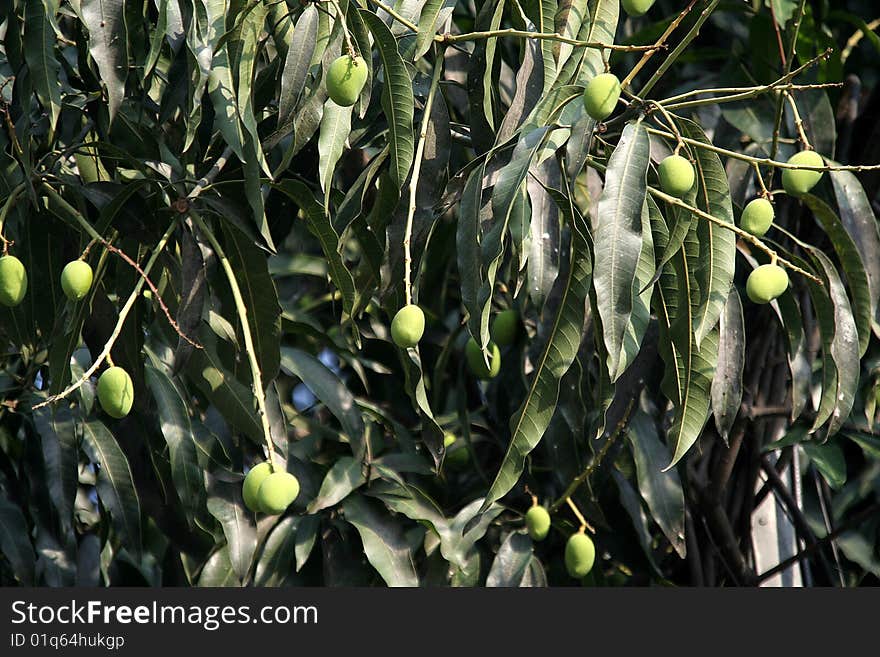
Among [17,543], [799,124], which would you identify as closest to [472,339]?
[799,124]

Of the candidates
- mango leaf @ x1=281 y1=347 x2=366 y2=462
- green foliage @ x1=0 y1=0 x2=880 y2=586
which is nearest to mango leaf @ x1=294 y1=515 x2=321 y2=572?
green foliage @ x1=0 y1=0 x2=880 y2=586

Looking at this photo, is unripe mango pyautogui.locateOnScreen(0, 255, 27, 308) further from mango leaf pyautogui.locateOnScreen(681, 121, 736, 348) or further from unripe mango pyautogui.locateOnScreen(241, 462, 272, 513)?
mango leaf pyautogui.locateOnScreen(681, 121, 736, 348)

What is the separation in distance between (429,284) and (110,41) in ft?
2.92

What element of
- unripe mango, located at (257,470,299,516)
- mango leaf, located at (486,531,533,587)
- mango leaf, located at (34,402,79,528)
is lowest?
mango leaf, located at (486,531,533,587)

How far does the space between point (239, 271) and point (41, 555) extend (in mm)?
548

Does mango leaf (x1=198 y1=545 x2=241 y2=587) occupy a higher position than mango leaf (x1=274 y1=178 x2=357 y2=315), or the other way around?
mango leaf (x1=274 y1=178 x2=357 y2=315)

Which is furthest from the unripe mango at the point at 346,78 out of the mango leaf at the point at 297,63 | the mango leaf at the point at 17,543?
the mango leaf at the point at 17,543

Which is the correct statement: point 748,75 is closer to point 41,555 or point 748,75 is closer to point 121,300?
point 121,300

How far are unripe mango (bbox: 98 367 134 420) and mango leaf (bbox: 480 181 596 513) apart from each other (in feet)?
1.03

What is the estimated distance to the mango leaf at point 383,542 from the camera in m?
1.34

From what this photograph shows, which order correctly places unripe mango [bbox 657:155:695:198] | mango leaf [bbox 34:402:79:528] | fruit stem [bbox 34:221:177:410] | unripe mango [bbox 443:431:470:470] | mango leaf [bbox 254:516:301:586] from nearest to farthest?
fruit stem [bbox 34:221:177:410]
unripe mango [bbox 657:155:695:198]
mango leaf [bbox 34:402:79:528]
mango leaf [bbox 254:516:301:586]
unripe mango [bbox 443:431:470:470]

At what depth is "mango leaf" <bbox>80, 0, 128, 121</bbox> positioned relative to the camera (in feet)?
3.34

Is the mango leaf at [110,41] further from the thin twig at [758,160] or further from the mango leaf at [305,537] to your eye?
the mango leaf at [305,537]

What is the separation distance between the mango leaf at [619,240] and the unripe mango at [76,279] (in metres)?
0.43
